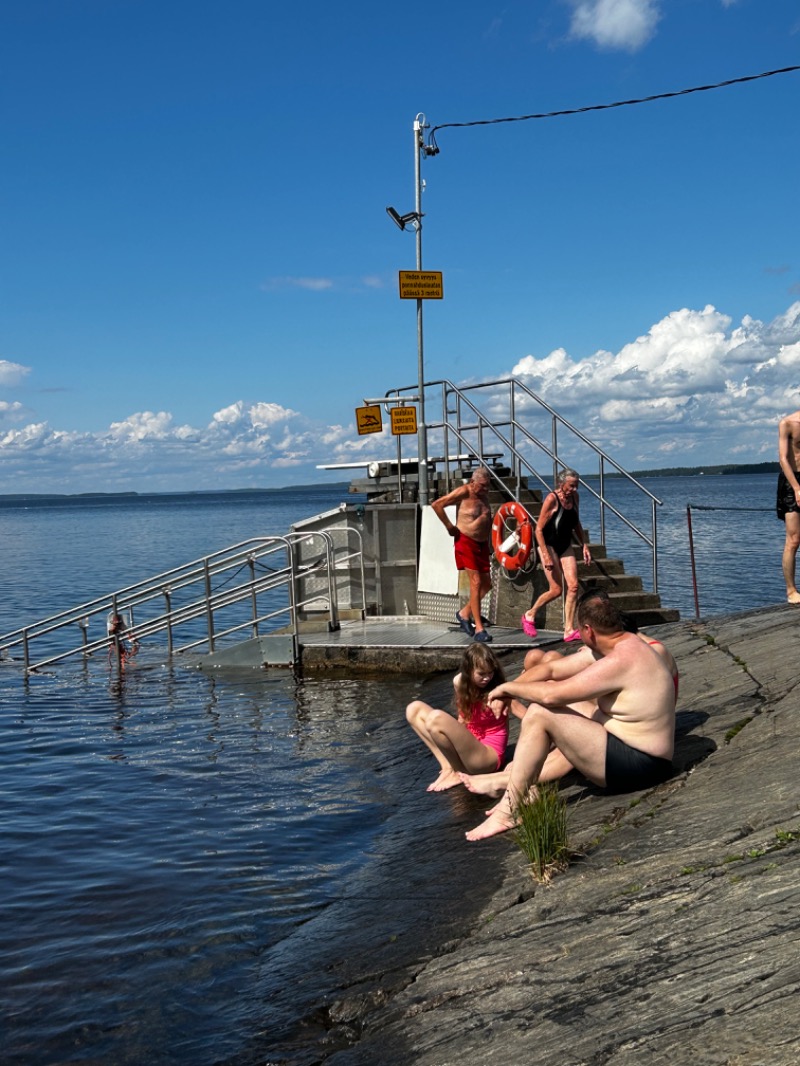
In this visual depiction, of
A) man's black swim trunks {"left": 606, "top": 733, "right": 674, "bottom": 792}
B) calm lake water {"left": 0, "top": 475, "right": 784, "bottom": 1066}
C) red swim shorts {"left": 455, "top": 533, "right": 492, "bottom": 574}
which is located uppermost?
red swim shorts {"left": 455, "top": 533, "right": 492, "bottom": 574}

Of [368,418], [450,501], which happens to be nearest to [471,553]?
[450,501]

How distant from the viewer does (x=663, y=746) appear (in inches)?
226

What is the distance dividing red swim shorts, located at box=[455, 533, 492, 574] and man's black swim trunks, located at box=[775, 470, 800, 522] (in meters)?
3.58

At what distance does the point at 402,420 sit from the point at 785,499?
703cm

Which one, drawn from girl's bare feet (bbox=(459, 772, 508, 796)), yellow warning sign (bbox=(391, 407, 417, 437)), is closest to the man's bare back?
yellow warning sign (bbox=(391, 407, 417, 437))

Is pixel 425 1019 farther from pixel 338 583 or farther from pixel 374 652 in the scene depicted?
pixel 338 583

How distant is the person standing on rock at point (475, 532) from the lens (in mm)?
12094

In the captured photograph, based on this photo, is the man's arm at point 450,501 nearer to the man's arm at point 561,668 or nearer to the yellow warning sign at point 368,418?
the yellow warning sign at point 368,418

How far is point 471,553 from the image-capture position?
12117 mm

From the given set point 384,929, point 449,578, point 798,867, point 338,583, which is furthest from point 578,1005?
point 338,583

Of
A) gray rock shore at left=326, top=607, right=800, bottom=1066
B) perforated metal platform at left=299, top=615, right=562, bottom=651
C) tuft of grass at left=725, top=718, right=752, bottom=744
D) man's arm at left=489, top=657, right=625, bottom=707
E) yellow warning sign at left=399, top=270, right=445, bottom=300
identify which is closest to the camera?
gray rock shore at left=326, top=607, right=800, bottom=1066

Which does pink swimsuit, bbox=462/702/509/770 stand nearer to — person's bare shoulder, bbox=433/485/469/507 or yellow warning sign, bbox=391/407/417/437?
person's bare shoulder, bbox=433/485/469/507

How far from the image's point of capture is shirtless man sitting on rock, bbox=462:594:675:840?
564 centimetres

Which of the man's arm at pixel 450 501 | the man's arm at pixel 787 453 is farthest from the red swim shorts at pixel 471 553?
the man's arm at pixel 787 453
